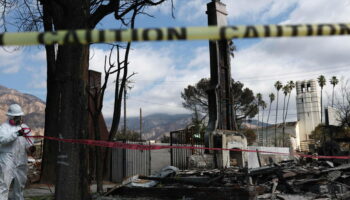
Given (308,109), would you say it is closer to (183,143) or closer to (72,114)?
(183,143)

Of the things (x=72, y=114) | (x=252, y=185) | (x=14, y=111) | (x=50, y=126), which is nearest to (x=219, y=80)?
(x=50, y=126)

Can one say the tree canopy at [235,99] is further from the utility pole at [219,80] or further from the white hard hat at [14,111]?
the white hard hat at [14,111]

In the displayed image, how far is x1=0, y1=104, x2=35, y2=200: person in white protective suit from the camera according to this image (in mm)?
6223

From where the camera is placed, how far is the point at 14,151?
6.45 m

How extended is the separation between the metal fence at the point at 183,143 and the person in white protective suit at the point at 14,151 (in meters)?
11.2

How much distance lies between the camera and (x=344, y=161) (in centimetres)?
1361

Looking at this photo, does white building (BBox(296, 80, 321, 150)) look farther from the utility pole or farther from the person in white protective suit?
the person in white protective suit

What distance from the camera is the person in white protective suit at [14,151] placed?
245 inches

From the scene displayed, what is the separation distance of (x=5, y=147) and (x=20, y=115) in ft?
2.13

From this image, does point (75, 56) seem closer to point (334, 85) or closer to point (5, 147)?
point (5, 147)

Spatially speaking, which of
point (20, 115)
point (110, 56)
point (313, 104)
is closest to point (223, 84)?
point (110, 56)

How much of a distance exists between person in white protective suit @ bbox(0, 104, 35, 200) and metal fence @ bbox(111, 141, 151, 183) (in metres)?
9.91

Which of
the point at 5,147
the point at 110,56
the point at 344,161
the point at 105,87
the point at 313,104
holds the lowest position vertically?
the point at 344,161

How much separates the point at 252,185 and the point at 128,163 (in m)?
9.03
